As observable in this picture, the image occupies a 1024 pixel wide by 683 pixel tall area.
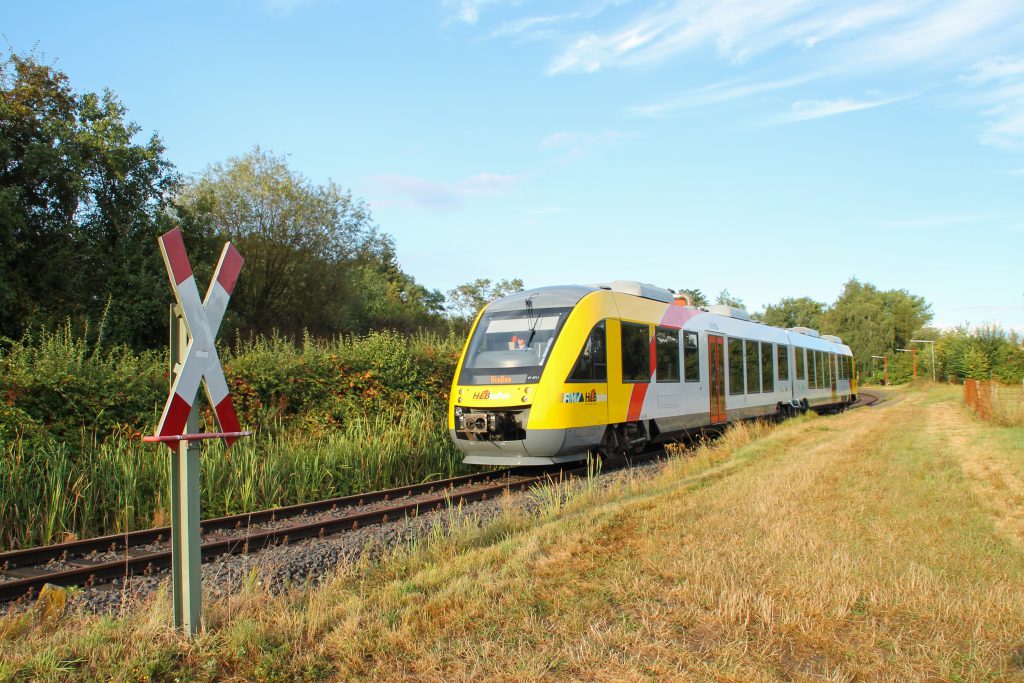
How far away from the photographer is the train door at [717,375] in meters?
16.9

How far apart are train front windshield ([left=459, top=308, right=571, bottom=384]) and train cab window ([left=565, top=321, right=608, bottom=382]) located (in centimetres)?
54

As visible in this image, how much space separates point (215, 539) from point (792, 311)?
111 meters

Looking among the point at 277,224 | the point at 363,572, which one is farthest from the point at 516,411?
the point at 277,224

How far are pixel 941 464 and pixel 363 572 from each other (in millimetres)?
9640

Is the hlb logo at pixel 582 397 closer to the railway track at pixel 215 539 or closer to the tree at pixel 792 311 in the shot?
the railway track at pixel 215 539

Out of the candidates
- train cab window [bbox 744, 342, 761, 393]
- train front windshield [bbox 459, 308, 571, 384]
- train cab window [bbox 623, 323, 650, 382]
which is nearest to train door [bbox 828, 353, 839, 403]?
train cab window [bbox 744, 342, 761, 393]

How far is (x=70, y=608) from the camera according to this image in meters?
5.45

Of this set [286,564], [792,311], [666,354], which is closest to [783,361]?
[666,354]

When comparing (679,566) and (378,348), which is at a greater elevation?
(378,348)

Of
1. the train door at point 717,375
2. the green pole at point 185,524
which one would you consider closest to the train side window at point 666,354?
the train door at point 717,375

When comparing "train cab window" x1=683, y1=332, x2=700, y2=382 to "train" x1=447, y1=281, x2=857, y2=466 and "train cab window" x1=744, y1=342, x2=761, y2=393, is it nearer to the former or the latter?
"train" x1=447, y1=281, x2=857, y2=466

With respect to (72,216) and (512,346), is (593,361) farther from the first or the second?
(72,216)

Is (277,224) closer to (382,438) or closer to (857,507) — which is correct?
(382,438)

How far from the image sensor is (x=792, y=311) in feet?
359
